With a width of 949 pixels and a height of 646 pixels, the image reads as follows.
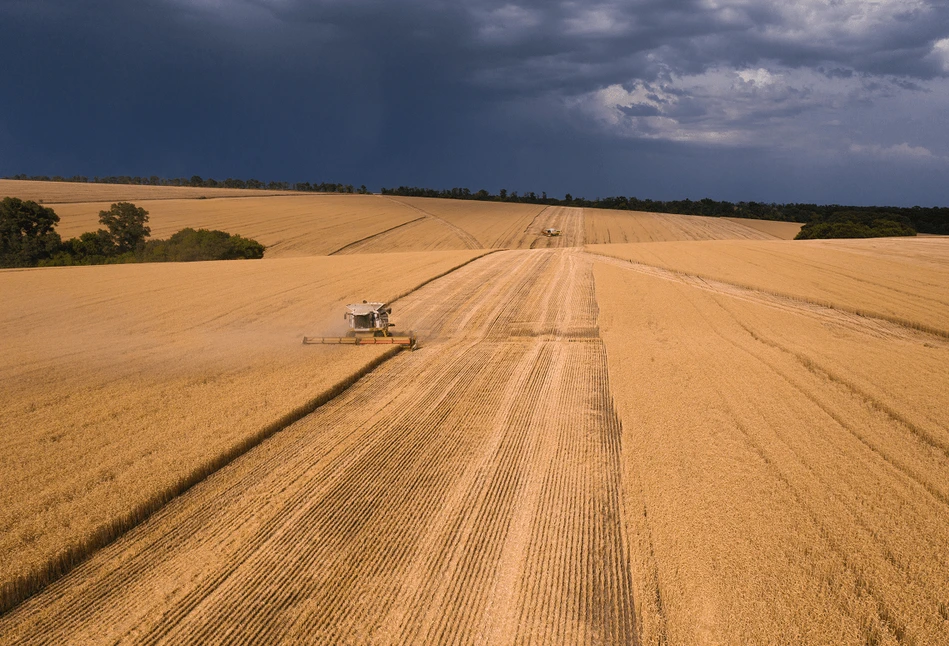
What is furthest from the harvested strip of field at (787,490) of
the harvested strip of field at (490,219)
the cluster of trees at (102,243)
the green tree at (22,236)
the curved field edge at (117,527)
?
the green tree at (22,236)

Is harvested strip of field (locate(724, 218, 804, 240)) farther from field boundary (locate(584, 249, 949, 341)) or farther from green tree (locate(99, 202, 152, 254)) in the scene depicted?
green tree (locate(99, 202, 152, 254))

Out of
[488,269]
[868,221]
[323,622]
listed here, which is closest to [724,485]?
[323,622]

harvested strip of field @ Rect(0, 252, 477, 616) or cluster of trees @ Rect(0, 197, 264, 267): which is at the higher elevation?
cluster of trees @ Rect(0, 197, 264, 267)

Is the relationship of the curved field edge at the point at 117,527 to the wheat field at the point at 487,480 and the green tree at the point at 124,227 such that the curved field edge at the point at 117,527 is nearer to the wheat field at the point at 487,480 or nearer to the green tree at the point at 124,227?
the wheat field at the point at 487,480

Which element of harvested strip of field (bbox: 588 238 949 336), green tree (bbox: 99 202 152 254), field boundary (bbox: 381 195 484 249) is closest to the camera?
harvested strip of field (bbox: 588 238 949 336)

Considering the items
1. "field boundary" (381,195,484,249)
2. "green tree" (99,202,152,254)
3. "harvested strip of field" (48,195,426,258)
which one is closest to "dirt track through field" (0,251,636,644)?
"green tree" (99,202,152,254)

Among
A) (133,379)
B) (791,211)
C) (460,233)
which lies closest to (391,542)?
(133,379)
